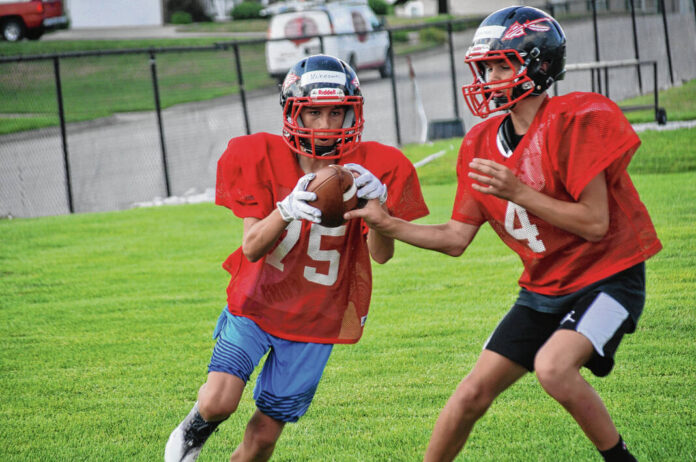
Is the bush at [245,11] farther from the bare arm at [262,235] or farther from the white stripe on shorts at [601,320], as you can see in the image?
the white stripe on shorts at [601,320]

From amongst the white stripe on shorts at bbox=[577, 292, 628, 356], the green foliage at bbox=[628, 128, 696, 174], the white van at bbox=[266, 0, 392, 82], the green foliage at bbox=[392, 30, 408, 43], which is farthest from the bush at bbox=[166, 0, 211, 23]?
the white stripe on shorts at bbox=[577, 292, 628, 356]

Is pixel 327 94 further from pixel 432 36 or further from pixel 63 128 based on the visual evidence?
pixel 432 36

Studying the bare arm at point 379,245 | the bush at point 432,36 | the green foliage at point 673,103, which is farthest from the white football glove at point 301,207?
the bush at point 432,36

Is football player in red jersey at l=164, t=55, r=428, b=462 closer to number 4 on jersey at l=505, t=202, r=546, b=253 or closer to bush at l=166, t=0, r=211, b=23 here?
number 4 on jersey at l=505, t=202, r=546, b=253

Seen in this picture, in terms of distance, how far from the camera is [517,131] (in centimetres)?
366

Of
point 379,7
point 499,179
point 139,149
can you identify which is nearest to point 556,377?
point 499,179

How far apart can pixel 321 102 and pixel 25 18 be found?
93.9 ft

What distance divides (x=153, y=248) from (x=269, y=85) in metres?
9.08

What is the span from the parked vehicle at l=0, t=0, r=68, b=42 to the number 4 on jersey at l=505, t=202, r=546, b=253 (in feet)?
94.4

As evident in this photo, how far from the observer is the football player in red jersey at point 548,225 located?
3.28 m

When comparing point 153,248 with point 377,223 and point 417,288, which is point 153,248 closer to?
point 417,288

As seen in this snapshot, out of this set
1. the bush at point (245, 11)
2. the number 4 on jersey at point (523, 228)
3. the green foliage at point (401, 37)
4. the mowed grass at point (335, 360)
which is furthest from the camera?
the bush at point (245, 11)

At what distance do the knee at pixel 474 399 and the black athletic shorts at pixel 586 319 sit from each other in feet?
0.57

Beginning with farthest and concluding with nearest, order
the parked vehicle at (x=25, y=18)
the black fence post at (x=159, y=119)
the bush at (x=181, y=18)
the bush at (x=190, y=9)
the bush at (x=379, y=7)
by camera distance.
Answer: the bush at (x=379, y=7) → the bush at (x=190, y=9) → the bush at (x=181, y=18) → the parked vehicle at (x=25, y=18) → the black fence post at (x=159, y=119)
